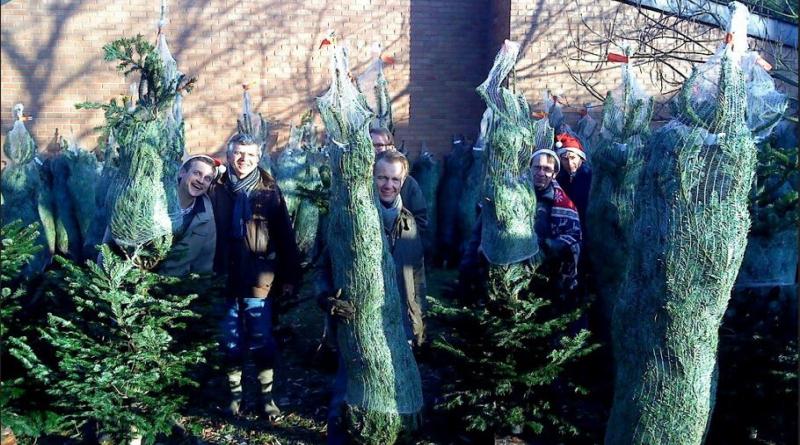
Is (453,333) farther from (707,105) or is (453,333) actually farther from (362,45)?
(362,45)

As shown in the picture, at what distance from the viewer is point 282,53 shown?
11.9 meters

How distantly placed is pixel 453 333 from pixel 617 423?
96 cm

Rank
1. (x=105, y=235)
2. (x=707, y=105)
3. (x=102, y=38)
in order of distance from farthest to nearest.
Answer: (x=102, y=38) < (x=105, y=235) < (x=707, y=105)

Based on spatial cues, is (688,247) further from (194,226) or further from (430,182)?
(430,182)

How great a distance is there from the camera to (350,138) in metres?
3.31

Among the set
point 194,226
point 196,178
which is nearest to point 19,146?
point 196,178

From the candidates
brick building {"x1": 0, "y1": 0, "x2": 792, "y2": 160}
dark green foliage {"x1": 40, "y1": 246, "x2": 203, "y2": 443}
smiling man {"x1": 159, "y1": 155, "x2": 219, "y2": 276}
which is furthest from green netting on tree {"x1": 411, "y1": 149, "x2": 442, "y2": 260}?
dark green foliage {"x1": 40, "y1": 246, "x2": 203, "y2": 443}

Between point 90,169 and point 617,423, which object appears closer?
point 617,423

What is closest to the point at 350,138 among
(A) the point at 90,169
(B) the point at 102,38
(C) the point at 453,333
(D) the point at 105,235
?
(C) the point at 453,333

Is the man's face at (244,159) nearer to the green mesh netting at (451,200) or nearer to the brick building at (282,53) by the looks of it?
Answer: the green mesh netting at (451,200)

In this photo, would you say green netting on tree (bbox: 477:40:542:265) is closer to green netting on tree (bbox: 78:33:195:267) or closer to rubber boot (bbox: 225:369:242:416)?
green netting on tree (bbox: 78:33:195:267)

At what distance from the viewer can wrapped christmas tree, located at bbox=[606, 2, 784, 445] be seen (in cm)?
279

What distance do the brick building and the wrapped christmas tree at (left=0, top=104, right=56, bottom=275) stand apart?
438 cm

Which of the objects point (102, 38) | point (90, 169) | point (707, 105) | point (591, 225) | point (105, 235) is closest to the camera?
point (707, 105)
